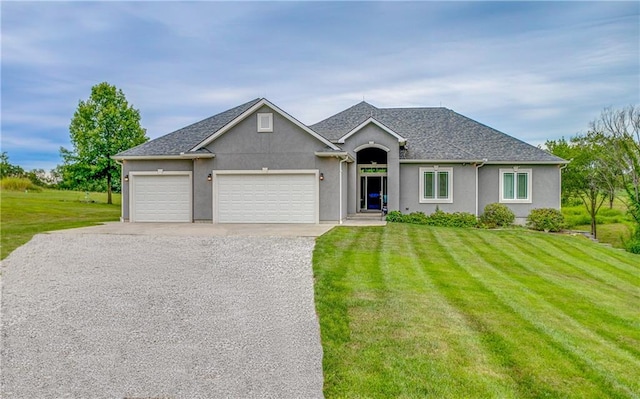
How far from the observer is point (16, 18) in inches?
Answer: 598

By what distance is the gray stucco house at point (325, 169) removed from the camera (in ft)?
65.2

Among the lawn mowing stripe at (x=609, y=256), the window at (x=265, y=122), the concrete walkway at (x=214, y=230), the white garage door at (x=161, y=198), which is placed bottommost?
the lawn mowing stripe at (x=609, y=256)

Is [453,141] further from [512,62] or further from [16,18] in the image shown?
[16,18]

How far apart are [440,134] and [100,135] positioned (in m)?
29.2

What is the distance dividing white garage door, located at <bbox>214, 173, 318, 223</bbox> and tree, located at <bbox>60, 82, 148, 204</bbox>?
23.3m

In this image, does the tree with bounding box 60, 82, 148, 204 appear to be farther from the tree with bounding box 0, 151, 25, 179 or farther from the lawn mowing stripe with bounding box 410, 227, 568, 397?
the lawn mowing stripe with bounding box 410, 227, 568, 397

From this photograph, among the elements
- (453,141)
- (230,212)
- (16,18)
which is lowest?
(230,212)

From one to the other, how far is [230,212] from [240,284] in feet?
34.4

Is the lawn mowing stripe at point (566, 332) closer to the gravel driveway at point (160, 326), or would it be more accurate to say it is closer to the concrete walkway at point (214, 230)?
the gravel driveway at point (160, 326)

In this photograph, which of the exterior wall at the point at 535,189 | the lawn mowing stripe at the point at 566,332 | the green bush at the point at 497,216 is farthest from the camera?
the exterior wall at the point at 535,189

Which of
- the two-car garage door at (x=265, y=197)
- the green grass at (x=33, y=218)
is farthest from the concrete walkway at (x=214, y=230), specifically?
the green grass at (x=33, y=218)

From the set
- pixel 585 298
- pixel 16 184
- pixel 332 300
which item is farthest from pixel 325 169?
pixel 16 184

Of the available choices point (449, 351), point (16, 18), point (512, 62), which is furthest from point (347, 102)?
point (449, 351)

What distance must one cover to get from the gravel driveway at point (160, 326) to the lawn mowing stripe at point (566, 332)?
3795mm
